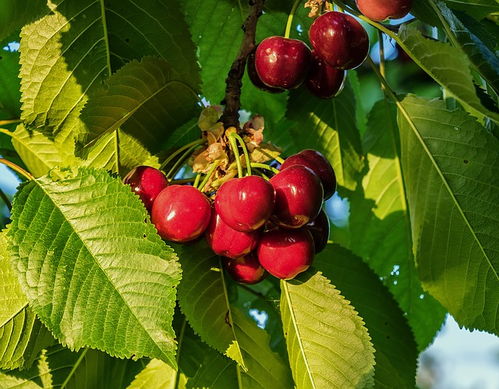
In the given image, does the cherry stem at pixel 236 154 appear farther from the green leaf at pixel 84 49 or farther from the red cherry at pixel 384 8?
the red cherry at pixel 384 8

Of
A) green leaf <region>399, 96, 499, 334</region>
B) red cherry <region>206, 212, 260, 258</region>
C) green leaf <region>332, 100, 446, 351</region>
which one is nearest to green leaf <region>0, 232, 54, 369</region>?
red cherry <region>206, 212, 260, 258</region>

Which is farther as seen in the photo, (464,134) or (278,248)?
(464,134)

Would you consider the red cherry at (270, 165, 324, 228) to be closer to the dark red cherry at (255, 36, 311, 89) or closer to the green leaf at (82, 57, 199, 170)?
the dark red cherry at (255, 36, 311, 89)

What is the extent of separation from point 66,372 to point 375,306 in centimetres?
75

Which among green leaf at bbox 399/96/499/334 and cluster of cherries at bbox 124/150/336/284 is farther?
green leaf at bbox 399/96/499/334

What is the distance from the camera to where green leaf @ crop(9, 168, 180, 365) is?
115 centimetres

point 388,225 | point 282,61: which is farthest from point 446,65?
point 388,225

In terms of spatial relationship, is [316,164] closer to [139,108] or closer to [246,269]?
[246,269]

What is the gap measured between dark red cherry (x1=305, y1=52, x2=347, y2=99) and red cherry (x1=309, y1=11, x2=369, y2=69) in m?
0.06

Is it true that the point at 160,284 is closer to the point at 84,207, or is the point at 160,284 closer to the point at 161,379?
the point at 84,207

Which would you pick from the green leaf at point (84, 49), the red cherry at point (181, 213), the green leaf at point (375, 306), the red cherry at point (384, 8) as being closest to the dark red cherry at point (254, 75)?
the green leaf at point (84, 49)

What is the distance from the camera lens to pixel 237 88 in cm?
154

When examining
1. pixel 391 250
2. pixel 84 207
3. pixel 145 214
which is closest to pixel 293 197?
pixel 145 214

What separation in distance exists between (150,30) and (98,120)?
11.8 inches
